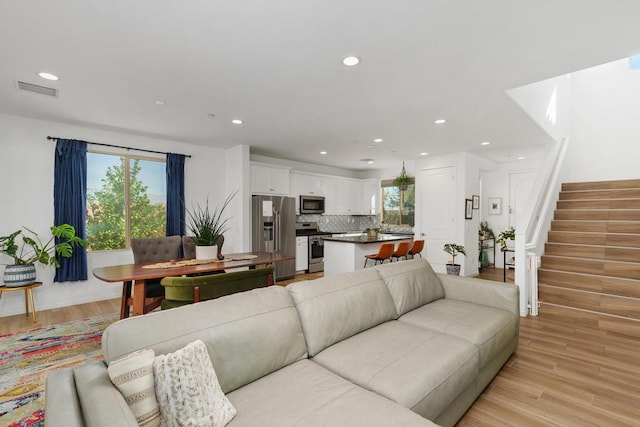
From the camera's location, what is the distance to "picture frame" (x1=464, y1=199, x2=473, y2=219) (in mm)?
6084

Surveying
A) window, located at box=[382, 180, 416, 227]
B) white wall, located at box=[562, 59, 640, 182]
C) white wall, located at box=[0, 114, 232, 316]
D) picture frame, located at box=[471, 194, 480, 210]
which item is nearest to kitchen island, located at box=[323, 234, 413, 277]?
picture frame, located at box=[471, 194, 480, 210]

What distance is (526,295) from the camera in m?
3.89

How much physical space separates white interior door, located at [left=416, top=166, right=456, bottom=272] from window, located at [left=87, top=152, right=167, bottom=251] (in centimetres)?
524

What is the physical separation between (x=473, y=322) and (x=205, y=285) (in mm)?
2137

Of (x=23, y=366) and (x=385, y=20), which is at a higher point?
(x=385, y=20)

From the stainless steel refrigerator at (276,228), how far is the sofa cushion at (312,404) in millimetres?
4293

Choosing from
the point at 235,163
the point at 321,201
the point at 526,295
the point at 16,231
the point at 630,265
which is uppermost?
the point at 235,163

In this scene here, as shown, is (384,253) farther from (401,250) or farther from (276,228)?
(276,228)

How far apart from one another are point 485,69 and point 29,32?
11.7 ft

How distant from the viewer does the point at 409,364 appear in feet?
5.61

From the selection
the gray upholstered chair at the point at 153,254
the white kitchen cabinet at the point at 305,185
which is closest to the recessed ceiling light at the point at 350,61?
the gray upholstered chair at the point at 153,254

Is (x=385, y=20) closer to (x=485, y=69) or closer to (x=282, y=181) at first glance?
(x=485, y=69)

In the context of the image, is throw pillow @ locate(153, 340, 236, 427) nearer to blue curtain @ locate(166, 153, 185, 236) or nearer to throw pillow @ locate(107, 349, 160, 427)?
throw pillow @ locate(107, 349, 160, 427)

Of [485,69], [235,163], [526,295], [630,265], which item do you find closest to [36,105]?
[235,163]
